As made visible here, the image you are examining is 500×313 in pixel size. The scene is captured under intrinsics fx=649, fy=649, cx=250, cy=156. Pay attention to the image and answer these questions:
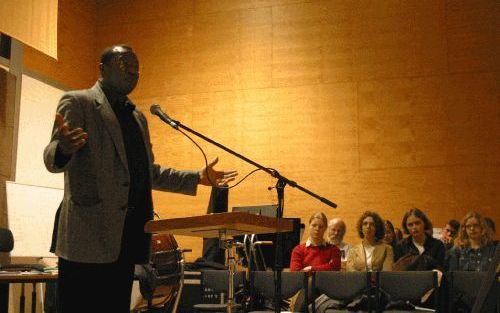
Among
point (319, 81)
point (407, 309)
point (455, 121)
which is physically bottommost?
point (407, 309)

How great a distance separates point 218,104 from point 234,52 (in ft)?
2.53

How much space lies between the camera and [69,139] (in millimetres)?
2115

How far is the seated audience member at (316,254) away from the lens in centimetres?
624

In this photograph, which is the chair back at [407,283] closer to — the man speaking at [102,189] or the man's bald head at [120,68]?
the man speaking at [102,189]

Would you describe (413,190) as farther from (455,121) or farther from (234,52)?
(234,52)

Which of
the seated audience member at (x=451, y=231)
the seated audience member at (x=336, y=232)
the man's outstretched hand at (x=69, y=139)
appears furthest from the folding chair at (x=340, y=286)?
the man's outstretched hand at (x=69, y=139)

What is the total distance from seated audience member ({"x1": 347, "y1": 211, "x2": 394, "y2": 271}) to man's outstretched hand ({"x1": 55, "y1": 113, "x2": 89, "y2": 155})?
4.33 m

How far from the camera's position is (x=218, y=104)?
906 cm

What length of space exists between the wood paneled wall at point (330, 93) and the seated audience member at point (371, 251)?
1911 millimetres

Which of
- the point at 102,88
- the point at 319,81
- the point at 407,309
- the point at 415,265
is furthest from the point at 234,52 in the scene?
the point at 102,88

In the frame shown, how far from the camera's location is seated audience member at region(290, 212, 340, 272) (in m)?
6.24

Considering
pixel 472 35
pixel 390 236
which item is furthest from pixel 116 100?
→ pixel 472 35

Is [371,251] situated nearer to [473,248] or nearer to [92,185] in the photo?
[473,248]

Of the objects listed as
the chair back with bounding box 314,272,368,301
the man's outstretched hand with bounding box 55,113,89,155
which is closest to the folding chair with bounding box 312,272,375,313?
the chair back with bounding box 314,272,368,301
